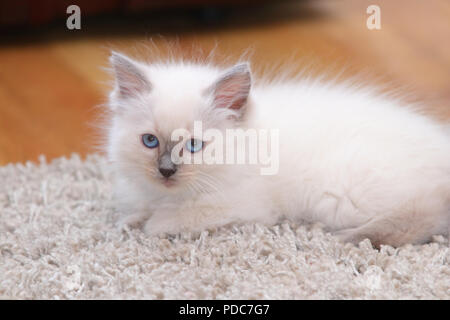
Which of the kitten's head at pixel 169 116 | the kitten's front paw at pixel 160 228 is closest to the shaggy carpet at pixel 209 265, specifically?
the kitten's front paw at pixel 160 228

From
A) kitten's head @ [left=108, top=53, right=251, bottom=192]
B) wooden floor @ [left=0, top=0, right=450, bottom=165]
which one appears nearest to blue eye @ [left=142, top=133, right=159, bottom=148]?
kitten's head @ [left=108, top=53, right=251, bottom=192]

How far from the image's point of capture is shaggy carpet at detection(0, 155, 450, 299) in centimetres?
112

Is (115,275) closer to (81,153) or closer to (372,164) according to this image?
(372,164)

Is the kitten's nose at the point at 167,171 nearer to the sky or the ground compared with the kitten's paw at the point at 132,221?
nearer to the sky

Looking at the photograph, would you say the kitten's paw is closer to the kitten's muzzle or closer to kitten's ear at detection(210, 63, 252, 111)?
the kitten's muzzle

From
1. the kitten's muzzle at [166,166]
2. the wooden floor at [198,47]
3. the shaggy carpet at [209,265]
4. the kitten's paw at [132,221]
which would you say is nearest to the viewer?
the shaggy carpet at [209,265]

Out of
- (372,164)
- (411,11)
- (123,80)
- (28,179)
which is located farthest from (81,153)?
(411,11)

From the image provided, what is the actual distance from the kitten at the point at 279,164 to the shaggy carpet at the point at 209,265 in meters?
0.04

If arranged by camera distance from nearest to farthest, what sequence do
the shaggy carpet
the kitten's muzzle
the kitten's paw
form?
1. the shaggy carpet
2. the kitten's muzzle
3. the kitten's paw

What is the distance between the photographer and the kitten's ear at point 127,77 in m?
1.32

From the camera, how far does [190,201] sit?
52.5 inches

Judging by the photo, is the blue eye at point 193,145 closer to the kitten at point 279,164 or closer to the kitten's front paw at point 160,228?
the kitten at point 279,164

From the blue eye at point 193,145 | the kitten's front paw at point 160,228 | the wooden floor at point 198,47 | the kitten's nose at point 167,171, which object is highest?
the wooden floor at point 198,47

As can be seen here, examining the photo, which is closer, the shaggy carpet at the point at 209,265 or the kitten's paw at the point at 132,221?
the shaggy carpet at the point at 209,265
